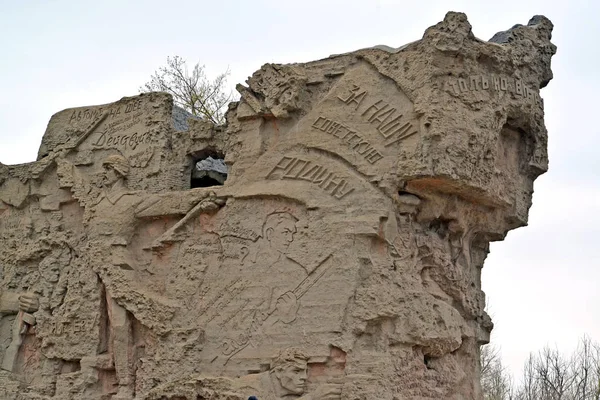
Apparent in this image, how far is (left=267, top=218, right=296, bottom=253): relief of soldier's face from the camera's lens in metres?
9.17

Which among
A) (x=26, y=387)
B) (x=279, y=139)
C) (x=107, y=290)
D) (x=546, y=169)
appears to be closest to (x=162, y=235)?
(x=107, y=290)

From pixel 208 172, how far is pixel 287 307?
7.57 feet

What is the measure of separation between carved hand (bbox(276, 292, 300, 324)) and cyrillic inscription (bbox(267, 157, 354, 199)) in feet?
3.27

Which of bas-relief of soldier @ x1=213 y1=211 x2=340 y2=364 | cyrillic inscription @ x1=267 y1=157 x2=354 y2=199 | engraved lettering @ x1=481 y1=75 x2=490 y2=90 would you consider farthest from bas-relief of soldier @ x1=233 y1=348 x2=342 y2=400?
engraved lettering @ x1=481 y1=75 x2=490 y2=90

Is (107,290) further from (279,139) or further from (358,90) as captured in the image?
(358,90)

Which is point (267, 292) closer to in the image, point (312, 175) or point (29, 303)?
point (312, 175)

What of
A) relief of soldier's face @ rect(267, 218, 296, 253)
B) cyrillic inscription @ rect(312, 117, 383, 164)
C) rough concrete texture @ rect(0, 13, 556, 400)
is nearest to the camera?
rough concrete texture @ rect(0, 13, 556, 400)

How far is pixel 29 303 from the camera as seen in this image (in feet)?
35.5

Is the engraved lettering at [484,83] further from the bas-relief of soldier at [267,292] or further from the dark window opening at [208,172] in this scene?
the dark window opening at [208,172]

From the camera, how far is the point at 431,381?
356 inches

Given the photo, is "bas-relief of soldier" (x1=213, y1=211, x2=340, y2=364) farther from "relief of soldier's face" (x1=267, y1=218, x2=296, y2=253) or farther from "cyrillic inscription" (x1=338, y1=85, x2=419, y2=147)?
"cyrillic inscription" (x1=338, y1=85, x2=419, y2=147)

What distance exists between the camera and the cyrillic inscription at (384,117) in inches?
354

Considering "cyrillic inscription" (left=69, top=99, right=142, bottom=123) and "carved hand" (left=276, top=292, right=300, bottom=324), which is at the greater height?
"cyrillic inscription" (left=69, top=99, right=142, bottom=123)

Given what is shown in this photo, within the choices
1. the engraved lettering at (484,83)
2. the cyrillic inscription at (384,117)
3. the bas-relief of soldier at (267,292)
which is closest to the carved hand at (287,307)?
the bas-relief of soldier at (267,292)
